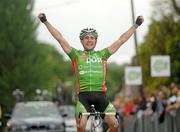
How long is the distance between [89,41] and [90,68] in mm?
423

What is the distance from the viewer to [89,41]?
13.2 metres

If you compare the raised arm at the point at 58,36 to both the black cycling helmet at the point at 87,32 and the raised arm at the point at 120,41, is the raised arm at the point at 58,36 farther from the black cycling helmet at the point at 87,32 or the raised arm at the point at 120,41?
the raised arm at the point at 120,41

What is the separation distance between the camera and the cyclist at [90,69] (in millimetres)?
12945

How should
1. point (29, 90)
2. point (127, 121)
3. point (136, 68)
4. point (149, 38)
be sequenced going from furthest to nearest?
point (149, 38), point (29, 90), point (136, 68), point (127, 121)

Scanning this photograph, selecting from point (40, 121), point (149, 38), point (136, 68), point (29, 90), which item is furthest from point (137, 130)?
point (149, 38)

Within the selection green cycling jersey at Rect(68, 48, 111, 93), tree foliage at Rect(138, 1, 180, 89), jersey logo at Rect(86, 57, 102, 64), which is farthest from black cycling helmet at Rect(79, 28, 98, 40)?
tree foliage at Rect(138, 1, 180, 89)

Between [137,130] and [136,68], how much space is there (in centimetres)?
1251

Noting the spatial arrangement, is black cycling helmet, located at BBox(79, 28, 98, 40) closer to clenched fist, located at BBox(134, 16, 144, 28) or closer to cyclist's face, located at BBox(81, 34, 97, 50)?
cyclist's face, located at BBox(81, 34, 97, 50)

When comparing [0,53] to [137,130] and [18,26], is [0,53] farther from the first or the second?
[137,130]

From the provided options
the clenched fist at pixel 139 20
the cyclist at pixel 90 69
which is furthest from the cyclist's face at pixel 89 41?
the clenched fist at pixel 139 20

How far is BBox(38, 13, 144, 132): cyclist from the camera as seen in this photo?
1295 cm

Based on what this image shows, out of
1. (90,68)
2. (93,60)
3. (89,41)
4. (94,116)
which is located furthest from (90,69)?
(94,116)

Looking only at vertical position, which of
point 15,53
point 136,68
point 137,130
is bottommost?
point 137,130

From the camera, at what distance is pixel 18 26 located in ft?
247
